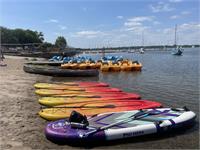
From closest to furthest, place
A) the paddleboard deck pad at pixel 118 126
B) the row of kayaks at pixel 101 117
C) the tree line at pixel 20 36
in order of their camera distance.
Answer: the paddleboard deck pad at pixel 118 126 → the row of kayaks at pixel 101 117 → the tree line at pixel 20 36

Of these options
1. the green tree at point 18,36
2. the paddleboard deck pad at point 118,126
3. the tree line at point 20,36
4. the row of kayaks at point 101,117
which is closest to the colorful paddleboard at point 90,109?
the row of kayaks at point 101,117

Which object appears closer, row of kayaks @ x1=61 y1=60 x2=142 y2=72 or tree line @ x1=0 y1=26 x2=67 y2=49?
row of kayaks @ x1=61 y1=60 x2=142 y2=72

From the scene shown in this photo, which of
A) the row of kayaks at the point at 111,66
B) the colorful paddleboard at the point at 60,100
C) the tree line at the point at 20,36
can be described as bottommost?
the row of kayaks at the point at 111,66

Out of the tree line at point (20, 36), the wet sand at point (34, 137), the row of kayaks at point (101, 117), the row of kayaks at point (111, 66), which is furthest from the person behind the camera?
the tree line at point (20, 36)

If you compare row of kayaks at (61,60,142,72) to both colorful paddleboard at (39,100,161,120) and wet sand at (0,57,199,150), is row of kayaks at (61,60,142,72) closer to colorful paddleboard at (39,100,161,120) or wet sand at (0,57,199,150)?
colorful paddleboard at (39,100,161,120)

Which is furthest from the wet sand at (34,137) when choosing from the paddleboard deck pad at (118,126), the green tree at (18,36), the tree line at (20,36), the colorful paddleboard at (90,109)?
the green tree at (18,36)

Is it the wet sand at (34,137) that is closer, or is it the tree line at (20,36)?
the wet sand at (34,137)

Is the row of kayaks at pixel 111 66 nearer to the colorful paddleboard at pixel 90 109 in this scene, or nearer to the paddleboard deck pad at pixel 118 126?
the colorful paddleboard at pixel 90 109

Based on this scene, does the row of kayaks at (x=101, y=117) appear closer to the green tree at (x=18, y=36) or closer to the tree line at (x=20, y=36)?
the tree line at (x=20, y=36)

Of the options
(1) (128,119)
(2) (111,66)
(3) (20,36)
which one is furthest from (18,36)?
(1) (128,119)

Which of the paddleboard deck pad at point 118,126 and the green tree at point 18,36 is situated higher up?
the green tree at point 18,36

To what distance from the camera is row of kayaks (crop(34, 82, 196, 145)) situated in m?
9.07

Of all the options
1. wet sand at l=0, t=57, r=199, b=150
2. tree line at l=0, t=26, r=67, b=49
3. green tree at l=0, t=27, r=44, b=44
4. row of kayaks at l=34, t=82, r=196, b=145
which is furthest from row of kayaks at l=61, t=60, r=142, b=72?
green tree at l=0, t=27, r=44, b=44

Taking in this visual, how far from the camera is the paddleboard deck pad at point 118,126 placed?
895 cm
